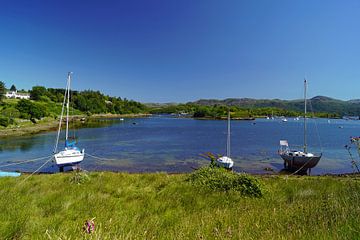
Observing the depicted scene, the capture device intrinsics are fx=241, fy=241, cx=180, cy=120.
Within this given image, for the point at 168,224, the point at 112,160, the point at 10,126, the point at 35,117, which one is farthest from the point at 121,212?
the point at 35,117

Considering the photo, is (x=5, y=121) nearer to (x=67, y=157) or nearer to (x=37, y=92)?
(x=67, y=157)

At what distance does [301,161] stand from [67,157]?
82.7ft

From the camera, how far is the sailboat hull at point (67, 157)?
2419cm

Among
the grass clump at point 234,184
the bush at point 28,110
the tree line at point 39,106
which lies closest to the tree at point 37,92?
the tree line at point 39,106

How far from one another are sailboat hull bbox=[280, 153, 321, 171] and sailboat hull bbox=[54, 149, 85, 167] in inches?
929

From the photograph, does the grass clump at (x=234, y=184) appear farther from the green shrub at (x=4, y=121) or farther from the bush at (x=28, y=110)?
the bush at (x=28, y=110)

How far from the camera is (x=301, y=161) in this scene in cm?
2680

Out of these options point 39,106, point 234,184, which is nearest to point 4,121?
point 39,106

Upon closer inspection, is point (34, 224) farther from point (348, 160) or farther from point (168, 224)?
point (348, 160)

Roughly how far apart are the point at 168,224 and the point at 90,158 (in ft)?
105

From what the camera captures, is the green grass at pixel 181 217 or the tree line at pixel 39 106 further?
the tree line at pixel 39 106

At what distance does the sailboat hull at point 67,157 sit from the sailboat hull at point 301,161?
23584 mm

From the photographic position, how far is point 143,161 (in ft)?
107

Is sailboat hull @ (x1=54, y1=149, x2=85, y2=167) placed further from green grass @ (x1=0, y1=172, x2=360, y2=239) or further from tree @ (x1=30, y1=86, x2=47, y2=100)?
tree @ (x1=30, y1=86, x2=47, y2=100)
